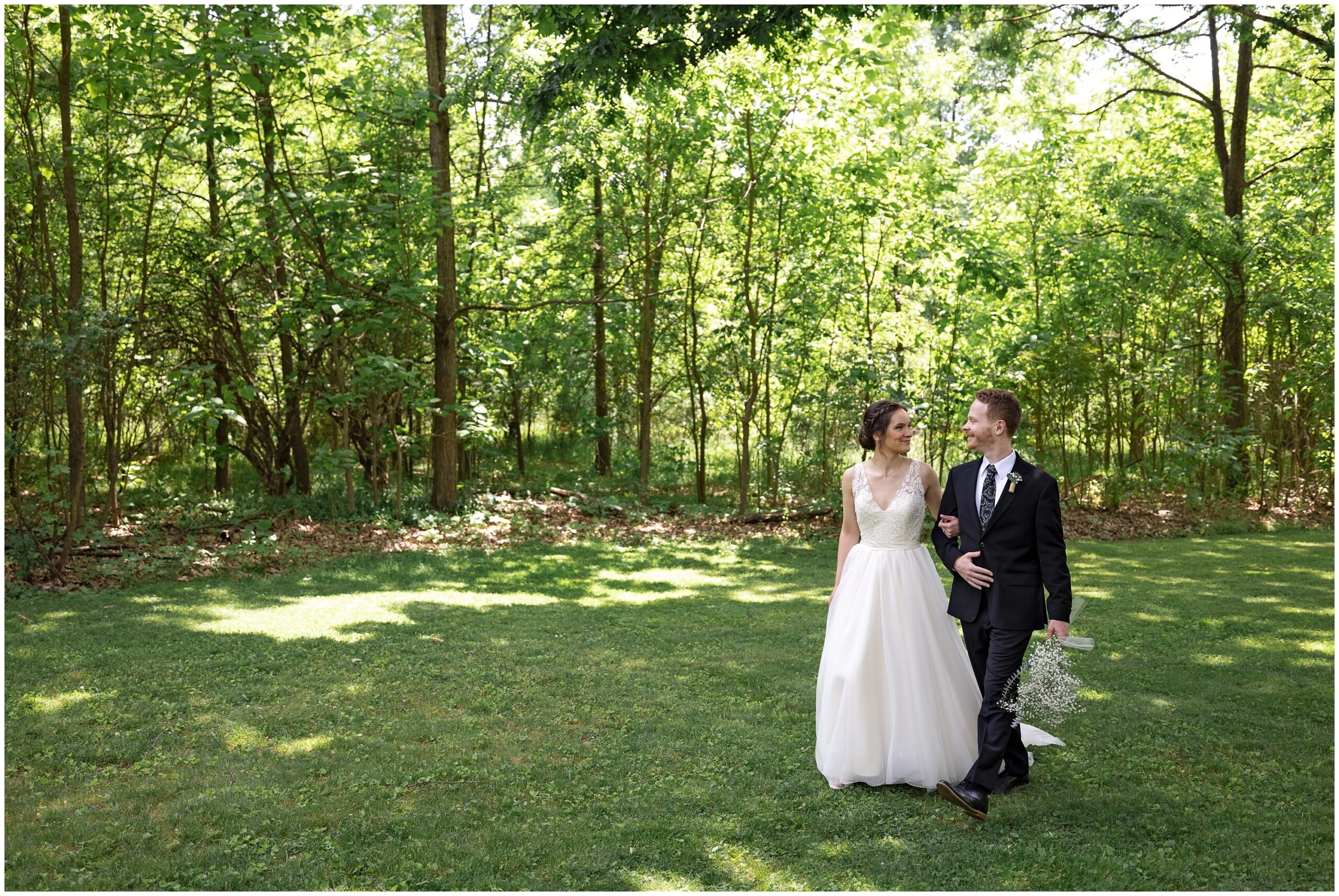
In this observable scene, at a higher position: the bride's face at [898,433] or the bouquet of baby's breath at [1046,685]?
the bride's face at [898,433]

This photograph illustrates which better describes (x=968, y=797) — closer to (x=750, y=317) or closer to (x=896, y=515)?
(x=896, y=515)

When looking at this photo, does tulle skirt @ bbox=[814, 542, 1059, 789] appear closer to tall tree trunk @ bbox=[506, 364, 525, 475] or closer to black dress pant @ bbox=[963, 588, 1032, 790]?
black dress pant @ bbox=[963, 588, 1032, 790]

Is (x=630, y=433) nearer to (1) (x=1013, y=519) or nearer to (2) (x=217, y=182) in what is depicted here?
(2) (x=217, y=182)

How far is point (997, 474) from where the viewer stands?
4.19 metres

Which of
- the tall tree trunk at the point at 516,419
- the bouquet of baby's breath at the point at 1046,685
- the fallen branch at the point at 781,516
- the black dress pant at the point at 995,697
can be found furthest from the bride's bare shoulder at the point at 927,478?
the tall tree trunk at the point at 516,419

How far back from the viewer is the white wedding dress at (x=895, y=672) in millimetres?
4293

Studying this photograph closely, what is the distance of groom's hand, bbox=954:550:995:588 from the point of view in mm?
4145

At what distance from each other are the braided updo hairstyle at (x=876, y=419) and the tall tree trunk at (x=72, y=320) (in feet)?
22.3

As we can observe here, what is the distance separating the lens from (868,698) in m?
4.36

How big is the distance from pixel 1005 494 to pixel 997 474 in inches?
4.4

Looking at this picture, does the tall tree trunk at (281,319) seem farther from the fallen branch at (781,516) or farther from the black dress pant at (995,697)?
the black dress pant at (995,697)

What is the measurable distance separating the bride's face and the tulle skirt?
18.9 inches

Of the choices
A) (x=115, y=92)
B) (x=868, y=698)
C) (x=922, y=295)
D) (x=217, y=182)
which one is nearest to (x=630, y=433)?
(x=922, y=295)

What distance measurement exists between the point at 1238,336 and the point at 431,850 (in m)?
13.6
